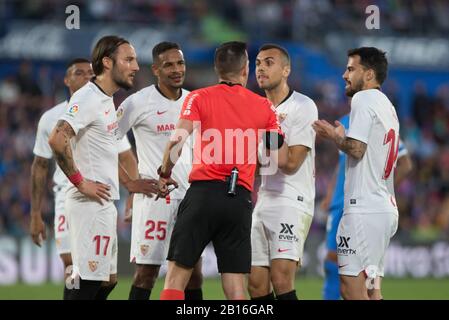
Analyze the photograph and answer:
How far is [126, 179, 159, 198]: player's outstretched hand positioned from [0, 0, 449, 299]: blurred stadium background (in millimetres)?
5447

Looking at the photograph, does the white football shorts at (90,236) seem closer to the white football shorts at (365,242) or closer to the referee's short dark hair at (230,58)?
the referee's short dark hair at (230,58)

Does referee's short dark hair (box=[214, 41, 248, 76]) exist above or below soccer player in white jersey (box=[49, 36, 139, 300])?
above

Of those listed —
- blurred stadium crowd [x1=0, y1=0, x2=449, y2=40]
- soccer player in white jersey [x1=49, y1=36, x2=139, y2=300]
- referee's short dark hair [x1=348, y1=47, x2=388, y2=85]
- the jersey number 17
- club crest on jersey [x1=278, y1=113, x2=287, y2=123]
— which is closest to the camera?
soccer player in white jersey [x1=49, y1=36, x2=139, y2=300]

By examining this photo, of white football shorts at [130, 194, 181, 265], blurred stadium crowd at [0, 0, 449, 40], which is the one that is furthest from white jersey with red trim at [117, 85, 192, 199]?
blurred stadium crowd at [0, 0, 449, 40]

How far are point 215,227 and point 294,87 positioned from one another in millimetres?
14196

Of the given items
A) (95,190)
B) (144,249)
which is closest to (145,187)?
(144,249)

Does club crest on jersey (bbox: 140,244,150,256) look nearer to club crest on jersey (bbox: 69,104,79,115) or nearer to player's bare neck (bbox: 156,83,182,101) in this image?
player's bare neck (bbox: 156,83,182,101)

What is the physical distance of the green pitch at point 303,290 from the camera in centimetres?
1320

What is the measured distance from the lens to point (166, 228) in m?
8.76

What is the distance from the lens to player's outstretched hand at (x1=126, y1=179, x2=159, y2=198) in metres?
8.52

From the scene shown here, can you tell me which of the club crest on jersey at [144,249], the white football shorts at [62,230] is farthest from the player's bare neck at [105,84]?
the white football shorts at [62,230]

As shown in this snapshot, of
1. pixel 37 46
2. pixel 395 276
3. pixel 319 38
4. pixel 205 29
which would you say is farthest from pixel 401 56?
pixel 37 46

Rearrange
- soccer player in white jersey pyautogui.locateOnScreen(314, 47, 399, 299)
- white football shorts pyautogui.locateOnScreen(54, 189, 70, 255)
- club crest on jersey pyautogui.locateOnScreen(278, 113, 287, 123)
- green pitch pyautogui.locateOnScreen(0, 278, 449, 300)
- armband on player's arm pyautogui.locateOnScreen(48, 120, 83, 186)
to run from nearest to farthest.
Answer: armband on player's arm pyautogui.locateOnScreen(48, 120, 83, 186) < soccer player in white jersey pyautogui.locateOnScreen(314, 47, 399, 299) < club crest on jersey pyautogui.locateOnScreen(278, 113, 287, 123) < white football shorts pyautogui.locateOnScreen(54, 189, 70, 255) < green pitch pyautogui.locateOnScreen(0, 278, 449, 300)

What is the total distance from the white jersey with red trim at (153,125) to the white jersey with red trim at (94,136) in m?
0.62
